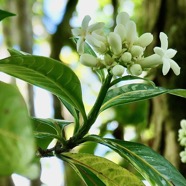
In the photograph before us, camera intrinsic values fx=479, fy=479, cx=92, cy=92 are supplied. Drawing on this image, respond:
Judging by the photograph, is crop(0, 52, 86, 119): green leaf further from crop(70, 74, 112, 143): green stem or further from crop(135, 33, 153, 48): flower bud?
crop(135, 33, 153, 48): flower bud

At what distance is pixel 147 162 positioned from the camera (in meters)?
1.01

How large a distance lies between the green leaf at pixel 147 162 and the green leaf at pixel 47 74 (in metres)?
0.10

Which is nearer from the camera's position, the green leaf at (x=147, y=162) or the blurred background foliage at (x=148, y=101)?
the green leaf at (x=147, y=162)

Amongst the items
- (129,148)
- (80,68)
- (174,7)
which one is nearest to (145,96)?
(129,148)

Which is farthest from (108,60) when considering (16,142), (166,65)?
(16,142)

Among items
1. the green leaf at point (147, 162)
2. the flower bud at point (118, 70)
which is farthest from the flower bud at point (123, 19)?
the green leaf at point (147, 162)

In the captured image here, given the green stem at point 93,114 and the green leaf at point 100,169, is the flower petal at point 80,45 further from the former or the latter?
the green leaf at point 100,169

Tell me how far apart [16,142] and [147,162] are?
595 millimetres

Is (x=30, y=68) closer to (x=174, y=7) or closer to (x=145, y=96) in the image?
(x=145, y=96)

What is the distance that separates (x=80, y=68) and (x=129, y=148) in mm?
4730

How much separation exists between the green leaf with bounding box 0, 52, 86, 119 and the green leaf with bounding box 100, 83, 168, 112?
5.0 inches

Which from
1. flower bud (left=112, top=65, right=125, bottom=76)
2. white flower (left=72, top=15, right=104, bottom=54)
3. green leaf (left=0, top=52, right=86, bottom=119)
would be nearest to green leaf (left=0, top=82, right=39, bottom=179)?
green leaf (left=0, top=52, right=86, bottom=119)

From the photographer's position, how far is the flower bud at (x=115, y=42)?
917 millimetres

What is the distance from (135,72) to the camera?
3.02 feet
